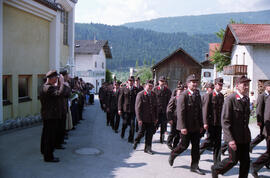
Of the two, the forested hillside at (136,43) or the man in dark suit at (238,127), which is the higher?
the forested hillside at (136,43)

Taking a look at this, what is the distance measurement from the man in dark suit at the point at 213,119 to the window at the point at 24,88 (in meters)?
7.80

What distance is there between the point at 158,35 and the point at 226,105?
185 metres

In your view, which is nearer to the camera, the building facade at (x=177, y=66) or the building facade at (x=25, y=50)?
the building facade at (x=25, y=50)

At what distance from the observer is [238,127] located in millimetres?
5461

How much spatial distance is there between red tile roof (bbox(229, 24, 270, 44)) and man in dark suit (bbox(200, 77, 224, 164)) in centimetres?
2022

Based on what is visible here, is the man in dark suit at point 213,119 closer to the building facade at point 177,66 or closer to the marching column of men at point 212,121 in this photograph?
the marching column of men at point 212,121

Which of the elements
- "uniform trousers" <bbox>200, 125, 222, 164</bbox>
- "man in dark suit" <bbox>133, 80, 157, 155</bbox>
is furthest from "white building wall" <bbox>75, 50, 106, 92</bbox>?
"uniform trousers" <bbox>200, 125, 222, 164</bbox>

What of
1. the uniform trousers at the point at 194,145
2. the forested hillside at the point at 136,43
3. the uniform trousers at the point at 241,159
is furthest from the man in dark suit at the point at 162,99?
the forested hillside at the point at 136,43

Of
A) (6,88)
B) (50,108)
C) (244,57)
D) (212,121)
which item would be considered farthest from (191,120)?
(244,57)

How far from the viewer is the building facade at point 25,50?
1075 cm

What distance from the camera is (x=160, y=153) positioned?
815cm

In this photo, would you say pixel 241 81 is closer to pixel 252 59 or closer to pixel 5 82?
pixel 5 82

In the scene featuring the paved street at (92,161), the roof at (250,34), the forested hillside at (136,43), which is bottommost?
the paved street at (92,161)

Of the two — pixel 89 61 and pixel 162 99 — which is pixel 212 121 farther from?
pixel 89 61
